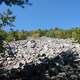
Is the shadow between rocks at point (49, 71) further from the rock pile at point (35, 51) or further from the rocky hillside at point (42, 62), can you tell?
the rock pile at point (35, 51)

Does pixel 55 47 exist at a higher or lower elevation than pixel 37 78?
higher

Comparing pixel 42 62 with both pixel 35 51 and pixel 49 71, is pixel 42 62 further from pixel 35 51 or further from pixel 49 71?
pixel 35 51

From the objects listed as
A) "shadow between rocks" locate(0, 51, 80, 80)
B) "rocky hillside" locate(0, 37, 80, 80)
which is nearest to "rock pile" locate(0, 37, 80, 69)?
"rocky hillside" locate(0, 37, 80, 80)

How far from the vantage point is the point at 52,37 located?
27.2m

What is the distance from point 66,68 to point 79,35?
7.57 metres

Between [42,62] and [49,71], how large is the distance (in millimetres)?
1343

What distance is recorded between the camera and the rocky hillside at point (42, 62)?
14812mm

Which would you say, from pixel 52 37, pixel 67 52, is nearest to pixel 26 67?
pixel 67 52

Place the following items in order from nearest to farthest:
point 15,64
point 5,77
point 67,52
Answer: point 5,77
point 15,64
point 67,52

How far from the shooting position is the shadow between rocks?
14716mm

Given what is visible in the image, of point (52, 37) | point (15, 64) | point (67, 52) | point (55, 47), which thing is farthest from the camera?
point (52, 37)

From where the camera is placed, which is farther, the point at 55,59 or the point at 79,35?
the point at 79,35

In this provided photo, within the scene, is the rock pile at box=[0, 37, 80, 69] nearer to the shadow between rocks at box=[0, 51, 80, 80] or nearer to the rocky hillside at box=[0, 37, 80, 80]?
the rocky hillside at box=[0, 37, 80, 80]

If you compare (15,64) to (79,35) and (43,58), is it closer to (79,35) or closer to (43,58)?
(43,58)
